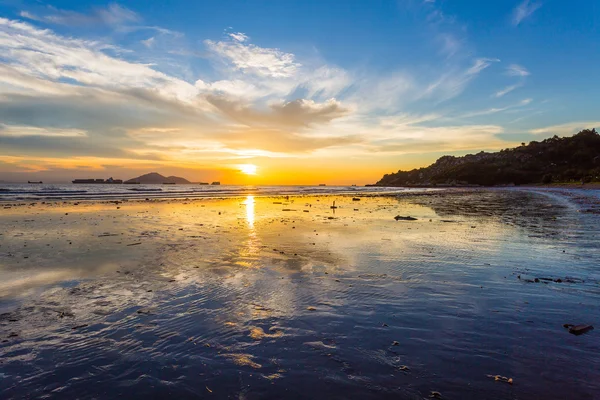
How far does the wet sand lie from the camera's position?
16.6 ft

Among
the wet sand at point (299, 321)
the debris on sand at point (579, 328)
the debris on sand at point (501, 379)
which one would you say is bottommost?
the wet sand at point (299, 321)

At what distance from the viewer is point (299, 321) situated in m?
7.41

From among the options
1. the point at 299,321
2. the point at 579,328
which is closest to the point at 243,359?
the point at 299,321

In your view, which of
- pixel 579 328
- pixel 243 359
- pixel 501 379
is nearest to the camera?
pixel 501 379

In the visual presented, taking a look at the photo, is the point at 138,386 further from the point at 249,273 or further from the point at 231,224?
the point at 231,224

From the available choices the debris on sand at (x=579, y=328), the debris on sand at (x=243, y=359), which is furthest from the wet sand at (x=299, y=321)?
the debris on sand at (x=579, y=328)

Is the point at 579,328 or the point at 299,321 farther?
the point at 299,321

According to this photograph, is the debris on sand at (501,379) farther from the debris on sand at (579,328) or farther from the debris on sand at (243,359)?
the debris on sand at (243,359)

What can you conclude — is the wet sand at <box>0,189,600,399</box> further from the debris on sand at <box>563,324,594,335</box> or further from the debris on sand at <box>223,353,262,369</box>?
the debris on sand at <box>563,324,594,335</box>

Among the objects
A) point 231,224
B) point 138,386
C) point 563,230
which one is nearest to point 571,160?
point 563,230

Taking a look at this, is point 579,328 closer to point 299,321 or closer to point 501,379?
point 501,379

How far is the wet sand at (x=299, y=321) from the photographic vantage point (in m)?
5.06

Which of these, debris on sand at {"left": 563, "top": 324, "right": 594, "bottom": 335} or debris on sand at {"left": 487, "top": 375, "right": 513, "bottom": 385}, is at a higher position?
debris on sand at {"left": 563, "top": 324, "right": 594, "bottom": 335}

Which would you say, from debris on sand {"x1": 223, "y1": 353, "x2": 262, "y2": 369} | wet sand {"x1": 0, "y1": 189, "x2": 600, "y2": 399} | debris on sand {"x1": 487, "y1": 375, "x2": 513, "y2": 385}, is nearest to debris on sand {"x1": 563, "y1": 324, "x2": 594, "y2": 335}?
wet sand {"x1": 0, "y1": 189, "x2": 600, "y2": 399}
